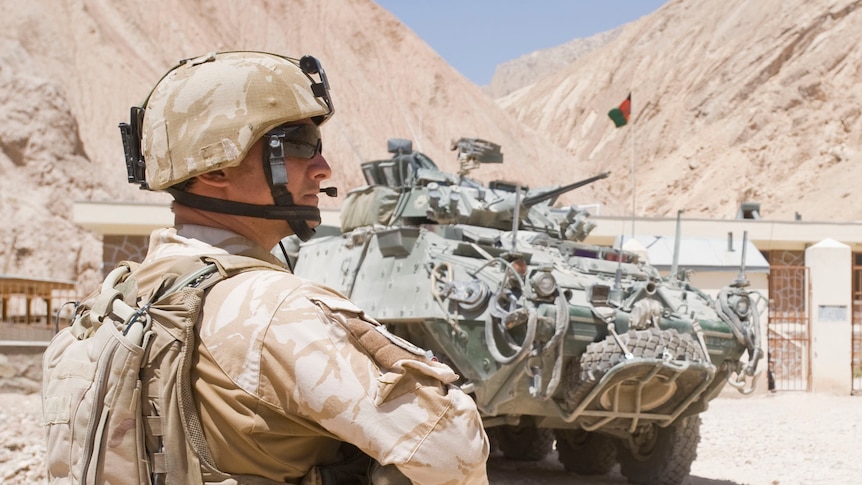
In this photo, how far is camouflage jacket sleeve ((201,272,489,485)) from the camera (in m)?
1.69

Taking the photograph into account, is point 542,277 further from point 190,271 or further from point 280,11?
point 280,11

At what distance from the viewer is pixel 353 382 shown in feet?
5.56

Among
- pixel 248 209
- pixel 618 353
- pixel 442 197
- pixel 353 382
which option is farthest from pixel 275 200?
pixel 442 197

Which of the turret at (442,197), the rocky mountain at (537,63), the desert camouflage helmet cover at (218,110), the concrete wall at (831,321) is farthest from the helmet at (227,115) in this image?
the rocky mountain at (537,63)

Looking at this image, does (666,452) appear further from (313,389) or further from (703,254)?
(703,254)

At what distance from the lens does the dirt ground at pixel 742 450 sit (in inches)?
318

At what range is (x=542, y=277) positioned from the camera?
23.6 feet

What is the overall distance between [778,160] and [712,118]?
498cm

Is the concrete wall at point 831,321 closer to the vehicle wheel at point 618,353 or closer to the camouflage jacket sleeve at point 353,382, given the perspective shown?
the vehicle wheel at point 618,353

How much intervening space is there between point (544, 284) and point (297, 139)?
527 centimetres

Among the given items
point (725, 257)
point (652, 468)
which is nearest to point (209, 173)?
point (652, 468)

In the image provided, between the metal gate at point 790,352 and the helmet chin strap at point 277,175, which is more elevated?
the helmet chin strap at point 277,175

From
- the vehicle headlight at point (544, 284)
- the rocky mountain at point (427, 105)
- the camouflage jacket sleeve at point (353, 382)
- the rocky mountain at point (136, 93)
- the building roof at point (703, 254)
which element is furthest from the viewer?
the rocky mountain at point (427, 105)

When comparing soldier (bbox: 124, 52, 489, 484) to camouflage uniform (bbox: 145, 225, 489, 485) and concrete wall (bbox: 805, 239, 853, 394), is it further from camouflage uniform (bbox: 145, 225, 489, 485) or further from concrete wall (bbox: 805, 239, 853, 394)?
concrete wall (bbox: 805, 239, 853, 394)
